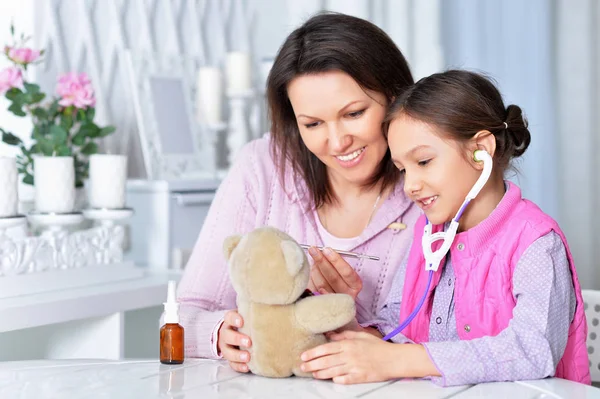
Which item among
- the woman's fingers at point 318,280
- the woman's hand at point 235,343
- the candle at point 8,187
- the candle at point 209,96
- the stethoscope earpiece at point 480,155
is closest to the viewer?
the woman's hand at point 235,343

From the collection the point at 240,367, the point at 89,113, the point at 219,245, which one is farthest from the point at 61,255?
the point at 240,367

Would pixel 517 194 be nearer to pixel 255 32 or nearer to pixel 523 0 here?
pixel 255 32

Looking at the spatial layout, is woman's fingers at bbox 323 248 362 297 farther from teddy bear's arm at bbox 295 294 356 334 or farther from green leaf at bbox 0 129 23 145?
green leaf at bbox 0 129 23 145

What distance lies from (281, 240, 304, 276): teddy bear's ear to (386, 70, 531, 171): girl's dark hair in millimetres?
345

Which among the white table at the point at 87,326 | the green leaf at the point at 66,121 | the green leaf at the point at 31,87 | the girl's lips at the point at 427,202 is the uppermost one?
the green leaf at the point at 31,87

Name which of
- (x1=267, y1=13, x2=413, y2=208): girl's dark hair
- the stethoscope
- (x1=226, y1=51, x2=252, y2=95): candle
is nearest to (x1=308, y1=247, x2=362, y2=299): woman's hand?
the stethoscope

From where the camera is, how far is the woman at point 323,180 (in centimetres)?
141

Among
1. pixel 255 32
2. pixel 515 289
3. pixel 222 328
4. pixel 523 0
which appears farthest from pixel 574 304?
pixel 523 0

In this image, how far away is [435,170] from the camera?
4.17 ft

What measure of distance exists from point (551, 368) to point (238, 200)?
68 cm

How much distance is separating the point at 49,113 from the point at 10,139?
103mm

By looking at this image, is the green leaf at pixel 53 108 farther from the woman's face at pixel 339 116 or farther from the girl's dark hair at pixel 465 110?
the girl's dark hair at pixel 465 110

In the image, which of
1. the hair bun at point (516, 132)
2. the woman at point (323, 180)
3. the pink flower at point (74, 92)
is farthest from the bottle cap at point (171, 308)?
the pink flower at point (74, 92)

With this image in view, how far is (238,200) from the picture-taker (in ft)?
5.19
